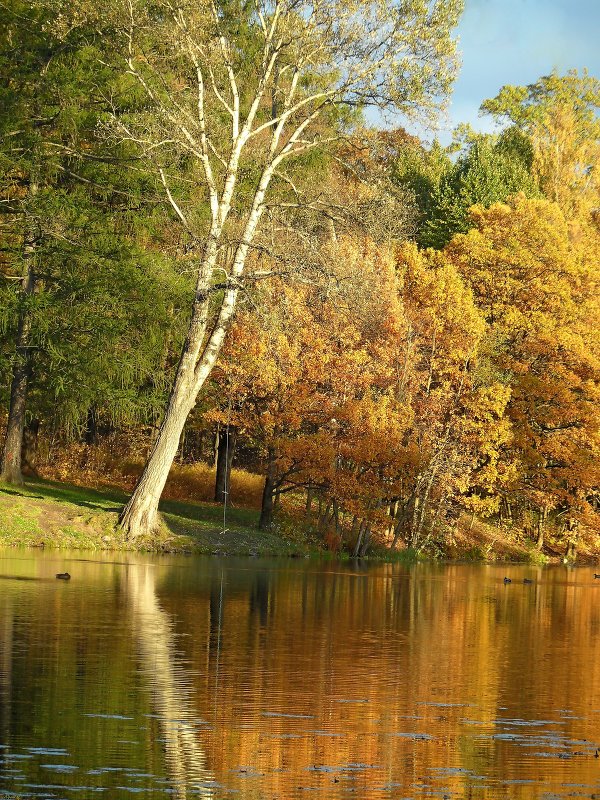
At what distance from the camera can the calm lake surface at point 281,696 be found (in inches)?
332

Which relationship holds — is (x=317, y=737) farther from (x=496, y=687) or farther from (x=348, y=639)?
(x=348, y=639)

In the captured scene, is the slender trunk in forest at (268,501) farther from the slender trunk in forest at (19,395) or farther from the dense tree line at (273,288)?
the slender trunk in forest at (19,395)

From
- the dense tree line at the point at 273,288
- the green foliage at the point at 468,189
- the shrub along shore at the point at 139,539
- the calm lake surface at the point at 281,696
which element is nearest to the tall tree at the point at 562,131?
the green foliage at the point at 468,189

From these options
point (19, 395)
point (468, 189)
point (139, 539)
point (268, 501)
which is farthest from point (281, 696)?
point (468, 189)

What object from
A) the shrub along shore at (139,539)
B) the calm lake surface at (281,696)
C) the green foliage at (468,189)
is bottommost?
the calm lake surface at (281,696)

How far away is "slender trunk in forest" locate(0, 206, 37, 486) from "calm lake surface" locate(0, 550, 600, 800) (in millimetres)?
14182

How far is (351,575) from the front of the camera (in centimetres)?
3048

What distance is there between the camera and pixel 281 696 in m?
11.5

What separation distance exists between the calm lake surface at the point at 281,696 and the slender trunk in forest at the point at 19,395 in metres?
14.2

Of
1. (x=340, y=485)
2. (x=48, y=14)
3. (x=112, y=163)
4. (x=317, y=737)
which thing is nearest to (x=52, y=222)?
(x=112, y=163)

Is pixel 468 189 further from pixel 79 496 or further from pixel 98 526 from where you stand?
pixel 98 526

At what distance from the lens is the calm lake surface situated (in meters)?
8.42

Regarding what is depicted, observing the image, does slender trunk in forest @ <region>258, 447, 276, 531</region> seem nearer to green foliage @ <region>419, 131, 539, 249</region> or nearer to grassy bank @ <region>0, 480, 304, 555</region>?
grassy bank @ <region>0, 480, 304, 555</region>

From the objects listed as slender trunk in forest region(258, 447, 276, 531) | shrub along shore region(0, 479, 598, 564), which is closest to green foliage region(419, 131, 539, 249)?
shrub along shore region(0, 479, 598, 564)
